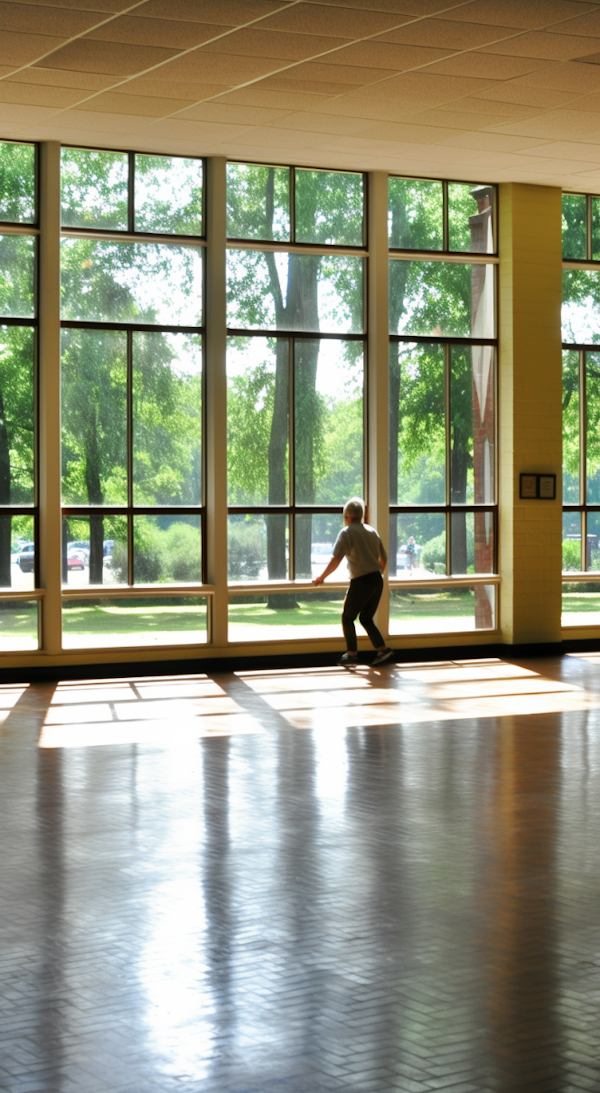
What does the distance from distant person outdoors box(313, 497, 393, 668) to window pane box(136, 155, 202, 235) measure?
3.03 m

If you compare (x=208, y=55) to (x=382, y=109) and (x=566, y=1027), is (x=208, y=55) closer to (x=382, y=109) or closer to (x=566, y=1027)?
(x=382, y=109)

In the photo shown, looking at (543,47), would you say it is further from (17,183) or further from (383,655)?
(383,655)

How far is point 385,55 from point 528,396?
547 cm

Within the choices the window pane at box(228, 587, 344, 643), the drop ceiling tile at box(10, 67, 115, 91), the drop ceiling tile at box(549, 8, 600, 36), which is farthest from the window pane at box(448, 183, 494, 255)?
the drop ceiling tile at box(549, 8, 600, 36)

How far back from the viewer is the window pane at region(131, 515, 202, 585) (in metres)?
12.3

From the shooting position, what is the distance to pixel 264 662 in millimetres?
12641

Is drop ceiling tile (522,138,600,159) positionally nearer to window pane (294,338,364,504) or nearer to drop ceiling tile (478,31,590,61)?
window pane (294,338,364,504)

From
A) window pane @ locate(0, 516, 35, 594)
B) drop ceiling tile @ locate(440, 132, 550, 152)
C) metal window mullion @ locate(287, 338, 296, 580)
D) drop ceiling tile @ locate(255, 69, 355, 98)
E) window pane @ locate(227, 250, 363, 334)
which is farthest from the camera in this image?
metal window mullion @ locate(287, 338, 296, 580)

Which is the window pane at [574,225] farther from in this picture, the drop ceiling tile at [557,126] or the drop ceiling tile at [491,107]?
the drop ceiling tile at [491,107]

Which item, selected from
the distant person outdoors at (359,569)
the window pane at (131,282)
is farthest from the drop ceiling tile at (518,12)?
the distant person outdoors at (359,569)

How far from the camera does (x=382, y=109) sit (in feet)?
34.1

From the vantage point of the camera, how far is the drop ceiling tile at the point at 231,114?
10406 millimetres

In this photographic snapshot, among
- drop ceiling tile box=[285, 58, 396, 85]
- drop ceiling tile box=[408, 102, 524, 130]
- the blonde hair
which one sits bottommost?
the blonde hair

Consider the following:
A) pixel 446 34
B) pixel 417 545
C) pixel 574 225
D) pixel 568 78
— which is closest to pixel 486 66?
pixel 568 78
